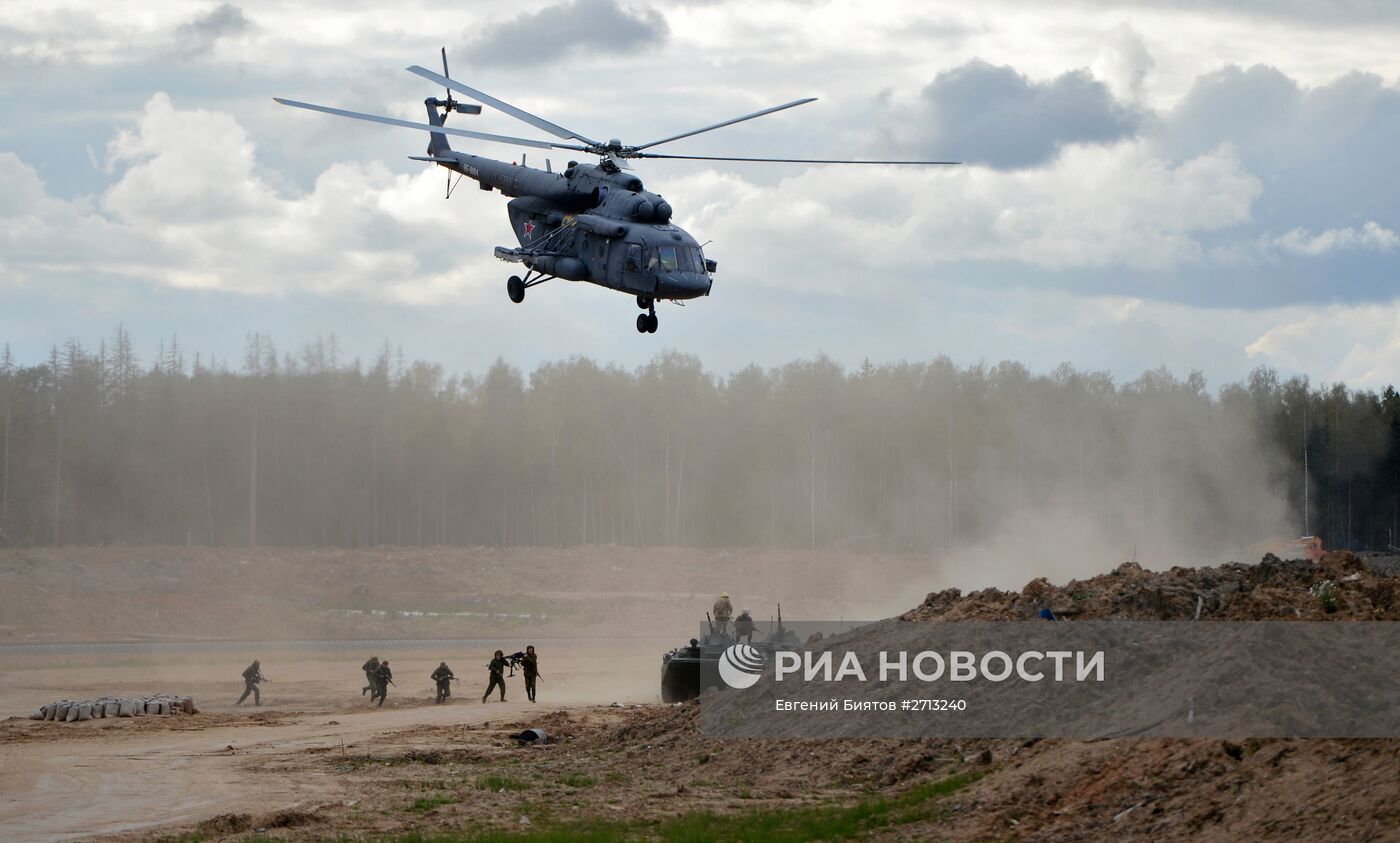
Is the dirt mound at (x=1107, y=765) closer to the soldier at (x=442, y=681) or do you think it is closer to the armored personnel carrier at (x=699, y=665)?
the armored personnel carrier at (x=699, y=665)

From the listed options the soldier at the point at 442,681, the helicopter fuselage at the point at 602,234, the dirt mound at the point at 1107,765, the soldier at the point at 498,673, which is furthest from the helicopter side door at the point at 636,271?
the soldier at the point at 442,681

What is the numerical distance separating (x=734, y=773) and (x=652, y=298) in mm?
10314

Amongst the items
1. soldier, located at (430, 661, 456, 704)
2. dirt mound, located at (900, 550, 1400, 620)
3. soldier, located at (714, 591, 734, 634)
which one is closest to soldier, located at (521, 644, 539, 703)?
soldier, located at (430, 661, 456, 704)

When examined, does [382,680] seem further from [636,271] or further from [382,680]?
[636,271]

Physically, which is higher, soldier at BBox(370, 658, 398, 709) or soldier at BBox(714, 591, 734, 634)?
soldier at BBox(714, 591, 734, 634)

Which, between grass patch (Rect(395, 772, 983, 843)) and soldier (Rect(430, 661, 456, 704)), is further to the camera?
soldier (Rect(430, 661, 456, 704))

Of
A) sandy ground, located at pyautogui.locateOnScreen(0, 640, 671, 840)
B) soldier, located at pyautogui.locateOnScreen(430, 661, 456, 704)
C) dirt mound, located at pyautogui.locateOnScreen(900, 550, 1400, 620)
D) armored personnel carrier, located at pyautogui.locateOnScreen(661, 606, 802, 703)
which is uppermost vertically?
dirt mound, located at pyautogui.locateOnScreen(900, 550, 1400, 620)

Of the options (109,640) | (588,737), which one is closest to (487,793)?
(588,737)

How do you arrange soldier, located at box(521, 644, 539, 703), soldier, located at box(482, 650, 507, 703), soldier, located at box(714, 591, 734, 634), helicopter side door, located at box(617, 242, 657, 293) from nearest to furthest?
helicopter side door, located at box(617, 242, 657, 293), soldier, located at box(714, 591, 734, 634), soldier, located at box(521, 644, 539, 703), soldier, located at box(482, 650, 507, 703)

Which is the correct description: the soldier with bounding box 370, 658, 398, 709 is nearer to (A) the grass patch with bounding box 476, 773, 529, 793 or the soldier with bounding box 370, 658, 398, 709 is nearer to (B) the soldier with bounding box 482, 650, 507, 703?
(B) the soldier with bounding box 482, 650, 507, 703

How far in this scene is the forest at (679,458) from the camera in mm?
82750

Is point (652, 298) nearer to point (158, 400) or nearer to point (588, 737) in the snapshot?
point (588, 737)

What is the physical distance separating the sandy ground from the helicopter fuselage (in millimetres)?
8932

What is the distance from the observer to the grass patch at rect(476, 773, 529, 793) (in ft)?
65.9
